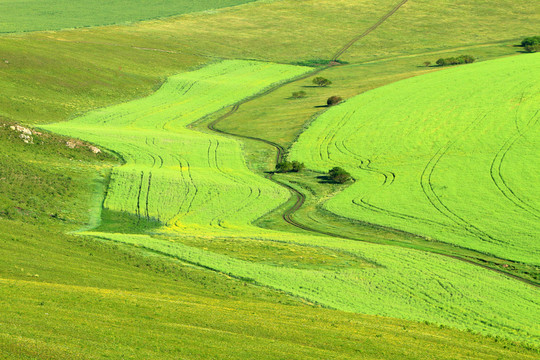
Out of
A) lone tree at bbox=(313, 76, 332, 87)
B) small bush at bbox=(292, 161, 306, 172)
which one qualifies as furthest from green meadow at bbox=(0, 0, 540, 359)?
lone tree at bbox=(313, 76, 332, 87)

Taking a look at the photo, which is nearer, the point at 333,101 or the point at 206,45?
the point at 333,101

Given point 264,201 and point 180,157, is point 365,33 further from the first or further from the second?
point 264,201

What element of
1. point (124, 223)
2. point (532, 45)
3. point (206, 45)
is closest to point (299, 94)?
point (206, 45)

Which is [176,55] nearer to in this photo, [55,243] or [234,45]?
[234,45]

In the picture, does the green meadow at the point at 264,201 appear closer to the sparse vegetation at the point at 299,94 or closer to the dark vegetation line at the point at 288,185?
the dark vegetation line at the point at 288,185

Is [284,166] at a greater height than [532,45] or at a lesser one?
lesser

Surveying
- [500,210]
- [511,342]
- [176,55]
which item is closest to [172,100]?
[176,55]

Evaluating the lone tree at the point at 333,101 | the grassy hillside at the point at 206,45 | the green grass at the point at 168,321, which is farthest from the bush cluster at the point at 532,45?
the green grass at the point at 168,321
